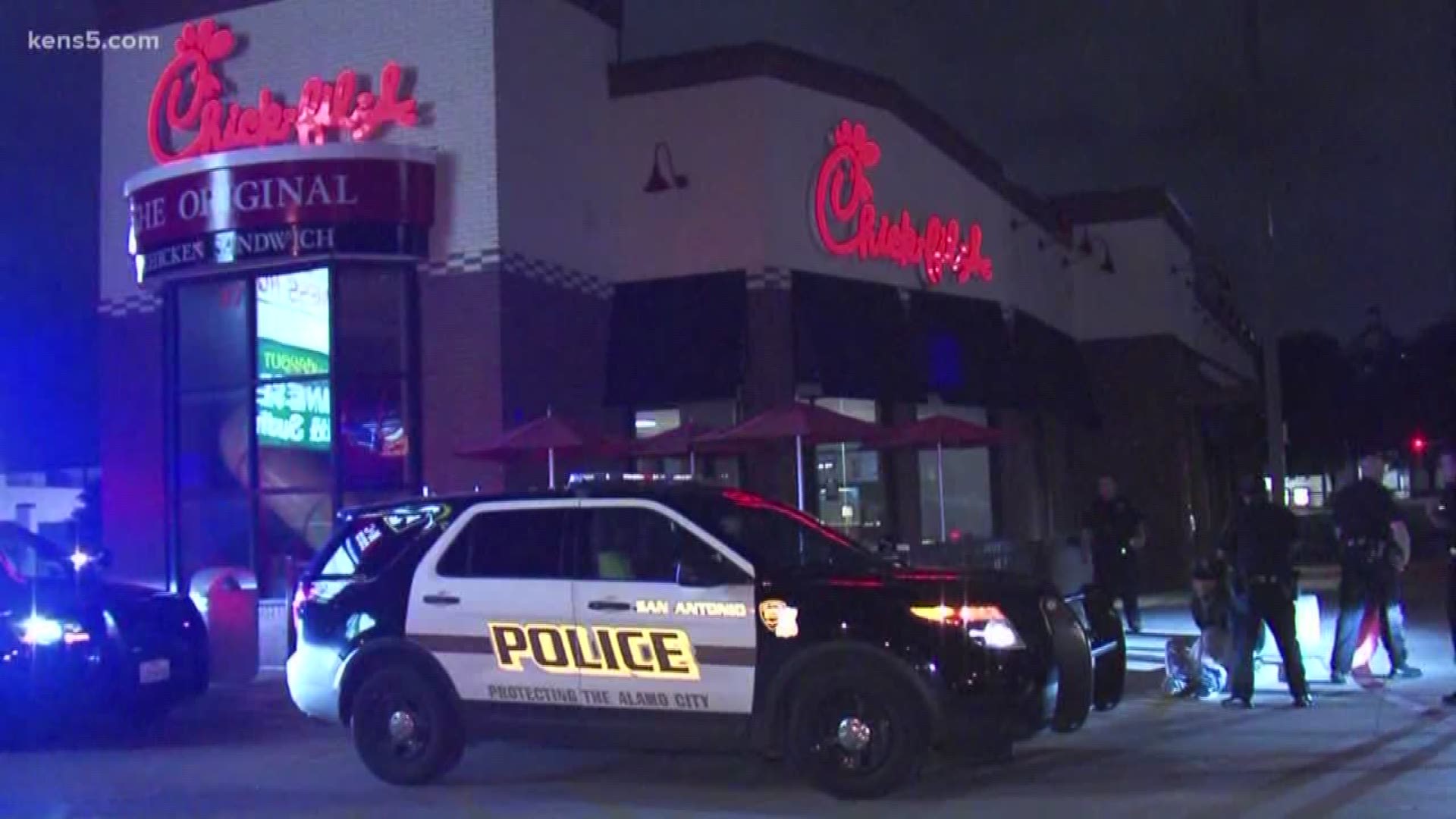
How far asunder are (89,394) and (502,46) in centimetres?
1395

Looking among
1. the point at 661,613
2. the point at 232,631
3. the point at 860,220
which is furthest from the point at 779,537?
the point at 860,220

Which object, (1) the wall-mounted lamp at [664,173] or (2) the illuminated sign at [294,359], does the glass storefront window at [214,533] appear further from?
(1) the wall-mounted lamp at [664,173]

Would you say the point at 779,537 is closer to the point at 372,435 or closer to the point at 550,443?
the point at 550,443

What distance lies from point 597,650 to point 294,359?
9.87 metres

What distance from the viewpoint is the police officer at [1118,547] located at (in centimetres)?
1734

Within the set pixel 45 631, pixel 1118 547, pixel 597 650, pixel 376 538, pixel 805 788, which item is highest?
pixel 376 538

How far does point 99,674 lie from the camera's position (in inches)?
471

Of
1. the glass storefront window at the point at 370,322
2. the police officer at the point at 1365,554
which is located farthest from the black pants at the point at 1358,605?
the glass storefront window at the point at 370,322

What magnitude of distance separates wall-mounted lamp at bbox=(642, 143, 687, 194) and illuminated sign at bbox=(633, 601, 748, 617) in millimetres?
10583

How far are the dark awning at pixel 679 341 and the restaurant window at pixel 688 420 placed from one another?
57 centimetres

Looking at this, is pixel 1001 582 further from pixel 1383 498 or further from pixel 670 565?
pixel 1383 498

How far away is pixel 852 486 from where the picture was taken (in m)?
20.6

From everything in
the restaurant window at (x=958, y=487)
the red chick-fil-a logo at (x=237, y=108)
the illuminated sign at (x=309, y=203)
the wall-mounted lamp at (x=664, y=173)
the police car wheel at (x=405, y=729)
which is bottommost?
the police car wheel at (x=405, y=729)

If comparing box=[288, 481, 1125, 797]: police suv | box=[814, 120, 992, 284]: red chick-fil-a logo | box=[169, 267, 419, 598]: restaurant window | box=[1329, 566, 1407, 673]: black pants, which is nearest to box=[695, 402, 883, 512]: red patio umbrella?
box=[169, 267, 419, 598]: restaurant window
